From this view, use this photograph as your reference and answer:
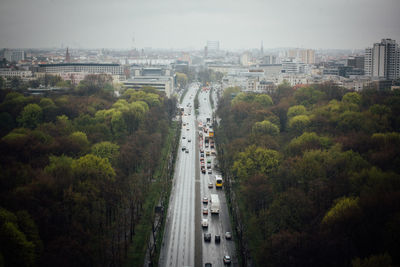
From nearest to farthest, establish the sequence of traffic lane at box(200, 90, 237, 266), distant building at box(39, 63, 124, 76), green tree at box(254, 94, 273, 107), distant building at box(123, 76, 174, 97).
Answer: traffic lane at box(200, 90, 237, 266) < green tree at box(254, 94, 273, 107) < distant building at box(123, 76, 174, 97) < distant building at box(39, 63, 124, 76)

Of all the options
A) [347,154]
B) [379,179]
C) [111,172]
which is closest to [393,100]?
[347,154]

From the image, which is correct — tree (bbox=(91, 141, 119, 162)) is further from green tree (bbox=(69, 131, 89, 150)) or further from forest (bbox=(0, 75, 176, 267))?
green tree (bbox=(69, 131, 89, 150))

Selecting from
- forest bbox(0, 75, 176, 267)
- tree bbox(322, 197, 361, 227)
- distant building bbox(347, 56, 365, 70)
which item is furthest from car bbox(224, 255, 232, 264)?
distant building bbox(347, 56, 365, 70)

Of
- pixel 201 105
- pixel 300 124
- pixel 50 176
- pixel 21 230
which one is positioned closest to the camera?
pixel 21 230

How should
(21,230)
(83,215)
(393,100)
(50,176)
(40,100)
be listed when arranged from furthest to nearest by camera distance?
(40,100) < (393,100) < (50,176) < (83,215) < (21,230)

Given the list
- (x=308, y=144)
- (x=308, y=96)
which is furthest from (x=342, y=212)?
(x=308, y=96)

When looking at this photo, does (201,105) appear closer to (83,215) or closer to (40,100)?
(40,100)

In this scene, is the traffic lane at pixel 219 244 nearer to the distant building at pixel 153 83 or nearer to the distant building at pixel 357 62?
the distant building at pixel 153 83
